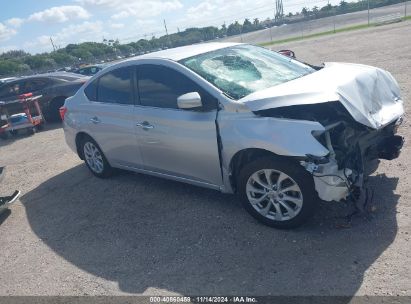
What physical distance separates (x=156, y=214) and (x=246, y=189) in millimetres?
1348

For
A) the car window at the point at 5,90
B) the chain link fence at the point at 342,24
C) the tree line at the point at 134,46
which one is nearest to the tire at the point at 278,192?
the car window at the point at 5,90

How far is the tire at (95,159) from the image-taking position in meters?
6.01

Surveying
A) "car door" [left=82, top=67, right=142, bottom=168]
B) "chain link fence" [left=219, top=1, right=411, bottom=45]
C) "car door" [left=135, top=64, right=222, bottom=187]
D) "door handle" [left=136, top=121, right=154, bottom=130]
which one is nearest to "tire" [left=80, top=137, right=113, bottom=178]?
"car door" [left=82, top=67, right=142, bottom=168]

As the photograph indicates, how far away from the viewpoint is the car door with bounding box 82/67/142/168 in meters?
5.16

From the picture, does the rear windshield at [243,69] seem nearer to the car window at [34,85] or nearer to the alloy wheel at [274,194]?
the alloy wheel at [274,194]

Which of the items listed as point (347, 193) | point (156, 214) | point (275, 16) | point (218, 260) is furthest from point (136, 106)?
point (275, 16)

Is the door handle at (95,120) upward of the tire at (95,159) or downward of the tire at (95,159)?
upward

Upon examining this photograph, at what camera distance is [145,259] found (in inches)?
155

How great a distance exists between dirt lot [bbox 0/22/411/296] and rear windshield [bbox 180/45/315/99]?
1.41m

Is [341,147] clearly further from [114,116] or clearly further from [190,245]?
[114,116]

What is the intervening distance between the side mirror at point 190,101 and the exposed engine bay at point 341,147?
0.63 metres

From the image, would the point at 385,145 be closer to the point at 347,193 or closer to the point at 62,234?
the point at 347,193

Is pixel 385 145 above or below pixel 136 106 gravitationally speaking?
below

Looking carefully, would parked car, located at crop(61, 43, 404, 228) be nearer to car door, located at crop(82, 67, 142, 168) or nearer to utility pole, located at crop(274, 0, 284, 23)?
car door, located at crop(82, 67, 142, 168)
